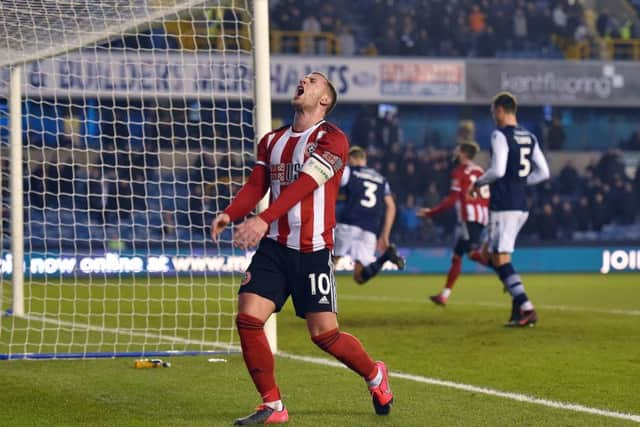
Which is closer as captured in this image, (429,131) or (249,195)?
(249,195)

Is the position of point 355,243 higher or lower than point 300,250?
lower

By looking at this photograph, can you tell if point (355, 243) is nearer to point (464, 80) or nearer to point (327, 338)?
point (327, 338)

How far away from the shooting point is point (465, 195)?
43.3 feet

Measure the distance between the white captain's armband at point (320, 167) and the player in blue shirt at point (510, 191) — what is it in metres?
5.22

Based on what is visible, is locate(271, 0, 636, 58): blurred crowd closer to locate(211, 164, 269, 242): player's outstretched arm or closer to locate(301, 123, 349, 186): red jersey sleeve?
locate(211, 164, 269, 242): player's outstretched arm

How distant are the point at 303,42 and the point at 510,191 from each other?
17136mm

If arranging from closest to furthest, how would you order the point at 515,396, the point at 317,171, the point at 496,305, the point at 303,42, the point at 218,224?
the point at 218,224 < the point at 317,171 < the point at 515,396 < the point at 496,305 < the point at 303,42

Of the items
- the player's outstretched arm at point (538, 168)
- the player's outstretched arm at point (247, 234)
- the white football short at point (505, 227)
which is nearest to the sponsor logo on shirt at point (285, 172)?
the player's outstretched arm at point (247, 234)

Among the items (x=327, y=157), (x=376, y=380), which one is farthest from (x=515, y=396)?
(x=327, y=157)

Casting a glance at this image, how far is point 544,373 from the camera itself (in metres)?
7.18

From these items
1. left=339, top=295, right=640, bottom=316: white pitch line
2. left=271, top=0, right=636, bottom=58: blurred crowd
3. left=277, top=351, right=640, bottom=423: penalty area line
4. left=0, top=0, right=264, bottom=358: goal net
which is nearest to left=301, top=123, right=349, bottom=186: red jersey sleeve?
left=277, top=351, right=640, bottom=423: penalty area line

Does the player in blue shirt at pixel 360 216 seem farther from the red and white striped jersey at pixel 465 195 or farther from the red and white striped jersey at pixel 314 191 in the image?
the red and white striped jersey at pixel 314 191

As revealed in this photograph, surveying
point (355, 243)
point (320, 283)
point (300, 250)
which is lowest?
point (355, 243)

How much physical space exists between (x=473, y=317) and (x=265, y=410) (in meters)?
6.71
